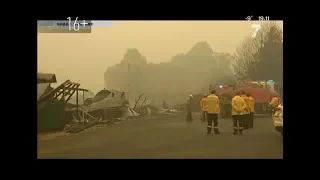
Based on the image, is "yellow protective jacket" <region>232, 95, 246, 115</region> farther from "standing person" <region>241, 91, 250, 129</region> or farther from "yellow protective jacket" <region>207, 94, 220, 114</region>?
"yellow protective jacket" <region>207, 94, 220, 114</region>

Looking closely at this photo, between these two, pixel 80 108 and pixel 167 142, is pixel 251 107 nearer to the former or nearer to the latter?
pixel 167 142

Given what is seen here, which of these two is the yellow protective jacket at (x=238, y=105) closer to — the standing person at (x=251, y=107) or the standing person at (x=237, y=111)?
the standing person at (x=237, y=111)

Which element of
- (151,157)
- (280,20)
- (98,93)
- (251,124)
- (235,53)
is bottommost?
(151,157)

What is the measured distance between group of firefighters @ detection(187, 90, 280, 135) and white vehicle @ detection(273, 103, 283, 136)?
0.39 ft

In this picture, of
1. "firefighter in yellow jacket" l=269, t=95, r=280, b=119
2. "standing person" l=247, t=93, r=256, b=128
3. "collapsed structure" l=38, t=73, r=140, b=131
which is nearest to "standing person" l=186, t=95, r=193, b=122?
"collapsed structure" l=38, t=73, r=140, b=131

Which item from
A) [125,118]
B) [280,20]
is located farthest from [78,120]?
[280,20]

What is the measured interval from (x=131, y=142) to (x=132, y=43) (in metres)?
1.58

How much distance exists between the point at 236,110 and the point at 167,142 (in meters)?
1.24

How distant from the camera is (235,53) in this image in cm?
743

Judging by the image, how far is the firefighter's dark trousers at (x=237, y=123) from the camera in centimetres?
753

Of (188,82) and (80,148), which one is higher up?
(188,82)

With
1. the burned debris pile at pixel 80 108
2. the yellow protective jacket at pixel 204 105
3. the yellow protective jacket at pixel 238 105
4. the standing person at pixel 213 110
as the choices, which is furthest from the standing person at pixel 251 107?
the burned debris pile at pixel 80 108

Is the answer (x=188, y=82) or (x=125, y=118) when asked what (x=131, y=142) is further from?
(x=188, y=82)

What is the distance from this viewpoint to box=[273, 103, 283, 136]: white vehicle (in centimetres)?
735
